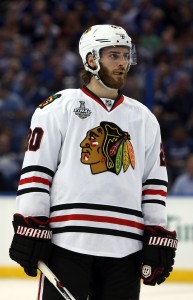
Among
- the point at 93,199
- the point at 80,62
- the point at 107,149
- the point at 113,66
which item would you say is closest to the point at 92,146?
the point at 107,149

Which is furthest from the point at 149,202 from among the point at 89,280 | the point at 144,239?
the point at 89,280

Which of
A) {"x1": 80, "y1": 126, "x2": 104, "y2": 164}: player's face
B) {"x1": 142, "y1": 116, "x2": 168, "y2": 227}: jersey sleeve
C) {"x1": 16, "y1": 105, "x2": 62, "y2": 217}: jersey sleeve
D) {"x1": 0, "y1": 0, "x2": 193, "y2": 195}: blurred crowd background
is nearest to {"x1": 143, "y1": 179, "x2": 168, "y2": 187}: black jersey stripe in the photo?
{"x1": 142, "y1": 116, "x2": 168, "y2": 227}: jersey sleeve

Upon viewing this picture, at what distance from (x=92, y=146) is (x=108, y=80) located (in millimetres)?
236

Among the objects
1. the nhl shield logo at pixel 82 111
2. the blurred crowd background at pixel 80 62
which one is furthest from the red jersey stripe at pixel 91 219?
the blurred crowd background at pixel 80 62

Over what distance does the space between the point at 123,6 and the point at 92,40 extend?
18.0 feet

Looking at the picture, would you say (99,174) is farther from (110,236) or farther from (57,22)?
(57,22)

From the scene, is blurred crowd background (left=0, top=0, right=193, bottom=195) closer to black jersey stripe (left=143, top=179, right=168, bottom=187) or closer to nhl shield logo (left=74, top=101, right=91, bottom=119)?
black jersey stripe (left=143, top=179, right=168, bottom=187)

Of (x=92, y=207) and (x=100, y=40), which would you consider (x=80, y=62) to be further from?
(x=92, y=207)

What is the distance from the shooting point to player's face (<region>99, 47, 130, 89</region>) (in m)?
2.77

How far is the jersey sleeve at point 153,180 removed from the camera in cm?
277

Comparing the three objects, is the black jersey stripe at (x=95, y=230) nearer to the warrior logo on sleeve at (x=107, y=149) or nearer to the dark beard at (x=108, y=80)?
the warrior logo on sleeve at (x=107, y=149)

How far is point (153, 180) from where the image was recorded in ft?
9.20

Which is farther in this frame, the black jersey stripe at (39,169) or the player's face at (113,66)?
the player's face at (113,66)

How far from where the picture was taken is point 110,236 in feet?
8.80
